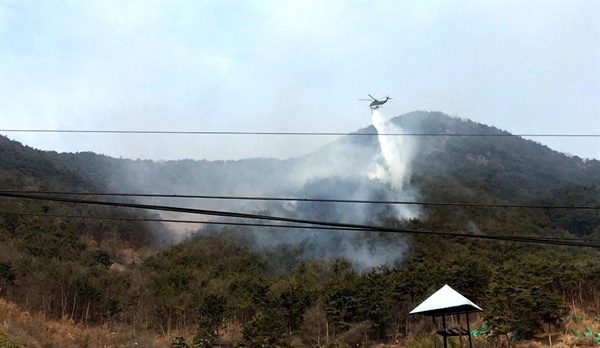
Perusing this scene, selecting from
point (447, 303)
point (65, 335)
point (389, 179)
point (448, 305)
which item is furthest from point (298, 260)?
point (448, 305)

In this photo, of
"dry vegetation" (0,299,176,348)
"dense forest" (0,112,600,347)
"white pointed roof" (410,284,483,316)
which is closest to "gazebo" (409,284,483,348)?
"white pointed roof" (410,284,483,316)

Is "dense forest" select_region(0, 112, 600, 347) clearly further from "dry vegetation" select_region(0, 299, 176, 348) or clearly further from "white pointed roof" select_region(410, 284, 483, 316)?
"dry vegetation" select_region(0, 299, 176, 348)

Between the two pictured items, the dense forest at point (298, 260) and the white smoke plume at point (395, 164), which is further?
the white smoke plume at point (395, 164)

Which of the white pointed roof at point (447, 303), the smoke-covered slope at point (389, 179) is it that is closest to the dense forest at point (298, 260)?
the smoke-covered slope at point (389, 179)

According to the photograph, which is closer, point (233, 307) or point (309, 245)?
point (233, 307)

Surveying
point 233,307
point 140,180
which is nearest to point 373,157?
point 140,180

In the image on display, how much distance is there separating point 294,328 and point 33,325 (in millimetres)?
16426

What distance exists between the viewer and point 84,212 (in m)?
62.1

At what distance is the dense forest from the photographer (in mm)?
33000

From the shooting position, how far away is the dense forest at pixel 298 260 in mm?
33000

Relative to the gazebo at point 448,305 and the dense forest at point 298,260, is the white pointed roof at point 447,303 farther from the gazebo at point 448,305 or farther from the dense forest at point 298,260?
the dense forest at point 298,260

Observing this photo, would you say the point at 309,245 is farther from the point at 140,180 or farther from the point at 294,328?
the point at 140,180

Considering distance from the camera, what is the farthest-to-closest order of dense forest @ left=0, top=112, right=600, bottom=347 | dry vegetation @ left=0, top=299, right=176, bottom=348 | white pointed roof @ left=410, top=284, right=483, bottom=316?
dense forest @ left=0, top=112, right=600, bottom=347 < dry vegetation @ left=0, top=299, right=176, bottom=348 < white pointed roof @ left=410, top=284, right=483, bottom=316

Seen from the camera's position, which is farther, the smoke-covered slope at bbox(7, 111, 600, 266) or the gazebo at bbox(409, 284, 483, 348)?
the smoke-covered slope at bbox(7, 111, 600, 266)
